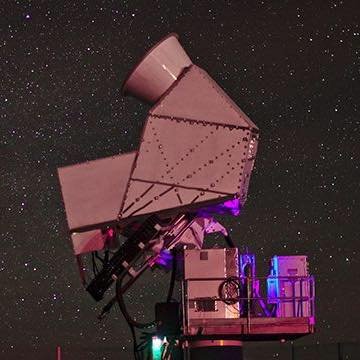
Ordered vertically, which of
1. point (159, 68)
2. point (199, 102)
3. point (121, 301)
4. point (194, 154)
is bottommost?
point (121, 301)

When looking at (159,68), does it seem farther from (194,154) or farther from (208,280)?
(208,280)

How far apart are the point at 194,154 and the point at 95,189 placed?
2.58 metres

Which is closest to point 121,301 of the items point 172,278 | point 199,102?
point 172,278

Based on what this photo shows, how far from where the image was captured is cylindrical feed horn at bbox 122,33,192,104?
22.6m

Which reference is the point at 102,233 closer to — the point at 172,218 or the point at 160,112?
the point at 172,218

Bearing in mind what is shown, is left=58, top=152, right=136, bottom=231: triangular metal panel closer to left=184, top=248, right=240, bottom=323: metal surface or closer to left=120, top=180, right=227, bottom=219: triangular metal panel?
left=120, top=180, right=227, bottom=219: triangular metal panel

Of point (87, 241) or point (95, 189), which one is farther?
point (87, 241)

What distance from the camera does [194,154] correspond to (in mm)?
22156

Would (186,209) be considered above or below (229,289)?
above

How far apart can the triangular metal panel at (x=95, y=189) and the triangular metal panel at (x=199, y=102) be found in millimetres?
1443

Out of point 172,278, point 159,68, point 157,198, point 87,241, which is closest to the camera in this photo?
point 157,198

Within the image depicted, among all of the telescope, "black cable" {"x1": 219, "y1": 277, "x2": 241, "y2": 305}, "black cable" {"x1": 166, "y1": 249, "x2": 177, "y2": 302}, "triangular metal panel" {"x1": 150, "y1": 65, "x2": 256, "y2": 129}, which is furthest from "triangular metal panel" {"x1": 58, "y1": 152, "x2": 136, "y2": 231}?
"black cable" {"x1": 219, "y1": 277, "x2": 241, "y2": 305}

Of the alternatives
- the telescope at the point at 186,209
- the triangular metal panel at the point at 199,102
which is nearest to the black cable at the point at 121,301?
the telescope at the point at 186,209

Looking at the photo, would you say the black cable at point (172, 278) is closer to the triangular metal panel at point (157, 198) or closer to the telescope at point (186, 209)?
the telescope at point (186, 209)
